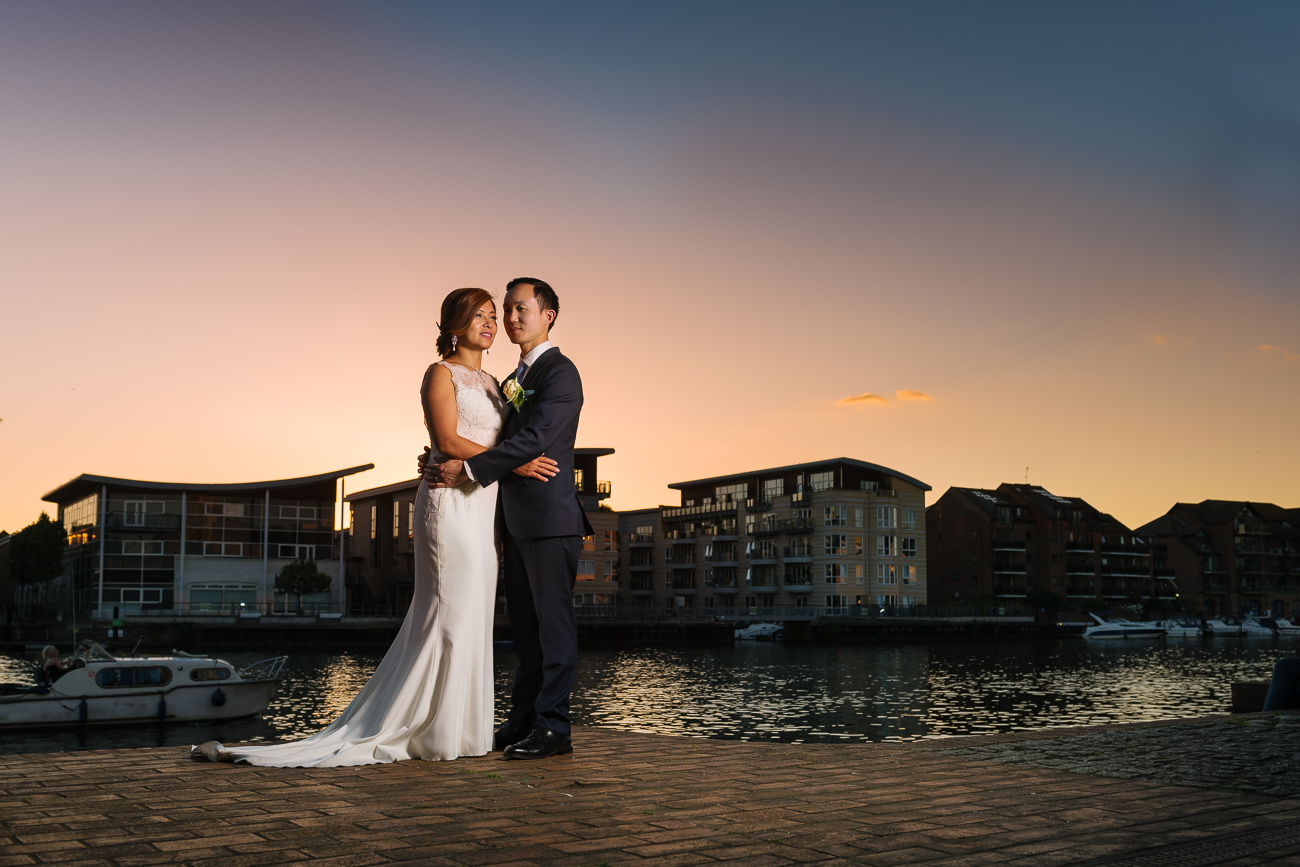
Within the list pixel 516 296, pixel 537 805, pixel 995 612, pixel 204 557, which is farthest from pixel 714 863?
pixel 995 612

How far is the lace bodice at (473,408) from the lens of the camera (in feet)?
20.7

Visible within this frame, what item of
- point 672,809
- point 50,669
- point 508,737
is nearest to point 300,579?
point 50,669

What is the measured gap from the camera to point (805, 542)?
321 ft

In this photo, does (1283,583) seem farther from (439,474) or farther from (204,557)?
(439,474)

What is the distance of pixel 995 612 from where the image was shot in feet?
327

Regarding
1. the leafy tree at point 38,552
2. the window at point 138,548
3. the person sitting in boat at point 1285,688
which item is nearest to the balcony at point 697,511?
the window at point 138,548

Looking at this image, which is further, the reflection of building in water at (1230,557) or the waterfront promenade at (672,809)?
the reflection of building in water at (1230,557)

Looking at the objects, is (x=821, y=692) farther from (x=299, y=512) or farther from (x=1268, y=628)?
(x=1268, y=628)

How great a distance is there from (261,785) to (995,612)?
333 feet

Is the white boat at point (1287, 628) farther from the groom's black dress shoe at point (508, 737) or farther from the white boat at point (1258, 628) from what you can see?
the groom's black dress shoe at point (508, 737)

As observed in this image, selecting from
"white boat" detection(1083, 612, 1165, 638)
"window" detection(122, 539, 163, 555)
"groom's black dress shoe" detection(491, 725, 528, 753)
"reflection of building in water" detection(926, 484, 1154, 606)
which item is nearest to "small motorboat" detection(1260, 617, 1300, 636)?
"reflection of building in water" detection(926, 484, 1154, 606)

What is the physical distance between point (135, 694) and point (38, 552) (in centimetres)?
4851

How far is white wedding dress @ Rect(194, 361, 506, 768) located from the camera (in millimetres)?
5832

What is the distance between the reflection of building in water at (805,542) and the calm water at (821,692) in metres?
20.1
